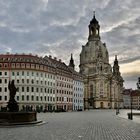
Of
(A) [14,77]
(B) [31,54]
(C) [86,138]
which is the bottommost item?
(C) [86,138]

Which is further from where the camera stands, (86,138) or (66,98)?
(66,98)

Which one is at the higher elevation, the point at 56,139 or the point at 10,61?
the point at 10,61

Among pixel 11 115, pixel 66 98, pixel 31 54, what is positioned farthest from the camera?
pixel 66 98

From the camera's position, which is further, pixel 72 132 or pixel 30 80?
pixel 30 80

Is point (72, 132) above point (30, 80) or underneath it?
underneath

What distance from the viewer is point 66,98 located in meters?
140

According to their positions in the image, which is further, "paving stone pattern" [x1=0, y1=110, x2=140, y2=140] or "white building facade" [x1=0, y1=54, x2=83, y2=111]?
"white building facade" [x1=0, y1=54, x2=83, y2=111]

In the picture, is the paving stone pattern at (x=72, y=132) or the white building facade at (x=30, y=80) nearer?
the paving stone pattern at (x=72, y=132)

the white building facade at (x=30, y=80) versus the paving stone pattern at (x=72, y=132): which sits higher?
the white building facade at (x=30, y=80)

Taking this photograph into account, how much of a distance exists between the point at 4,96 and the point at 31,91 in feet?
31.6

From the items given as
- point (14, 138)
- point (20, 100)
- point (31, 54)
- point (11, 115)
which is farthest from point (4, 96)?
point (14, 138)

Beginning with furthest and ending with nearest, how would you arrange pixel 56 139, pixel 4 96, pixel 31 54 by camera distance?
1. pixel 31 54
2. pixel 4 96
3. pixel 56 139

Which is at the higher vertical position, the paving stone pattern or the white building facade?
the white building facade

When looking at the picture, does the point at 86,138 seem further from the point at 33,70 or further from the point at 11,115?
the point at 33,70
